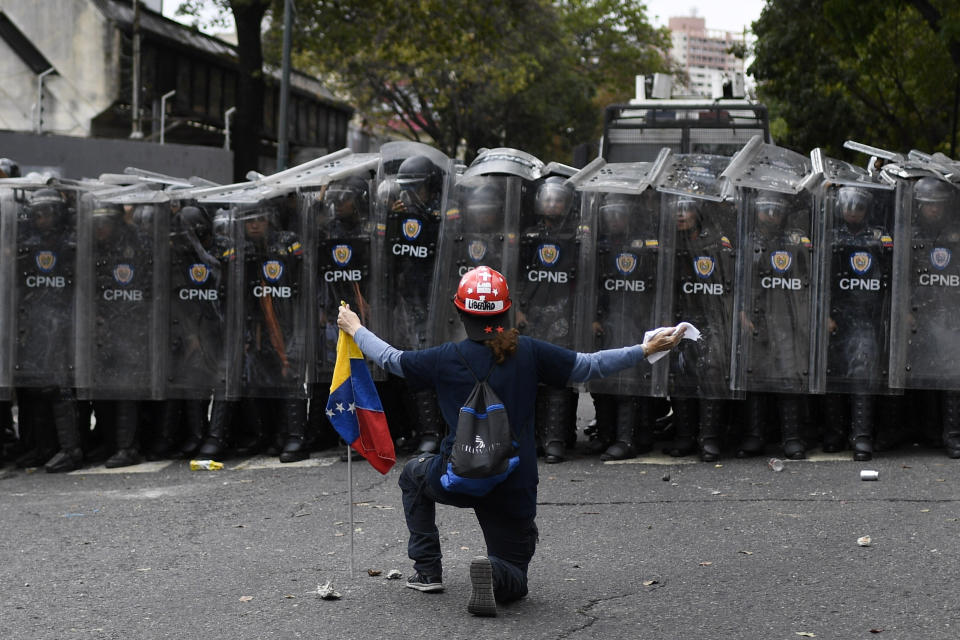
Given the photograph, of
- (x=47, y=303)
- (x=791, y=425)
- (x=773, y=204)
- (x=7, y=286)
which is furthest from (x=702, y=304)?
(x=7, y=286)

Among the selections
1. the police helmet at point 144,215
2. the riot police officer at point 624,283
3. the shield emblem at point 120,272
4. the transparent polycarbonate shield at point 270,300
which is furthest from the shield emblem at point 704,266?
the shield emblem at point 120,272

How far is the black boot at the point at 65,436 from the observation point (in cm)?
1022

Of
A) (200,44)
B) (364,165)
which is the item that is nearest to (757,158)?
(364,165)

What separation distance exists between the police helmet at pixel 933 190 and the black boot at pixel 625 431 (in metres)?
2.59

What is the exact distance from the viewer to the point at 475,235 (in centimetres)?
970

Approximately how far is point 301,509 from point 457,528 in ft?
3.99

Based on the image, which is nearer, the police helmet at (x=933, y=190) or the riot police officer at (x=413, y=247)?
the police helmet at (x=933, y=190)

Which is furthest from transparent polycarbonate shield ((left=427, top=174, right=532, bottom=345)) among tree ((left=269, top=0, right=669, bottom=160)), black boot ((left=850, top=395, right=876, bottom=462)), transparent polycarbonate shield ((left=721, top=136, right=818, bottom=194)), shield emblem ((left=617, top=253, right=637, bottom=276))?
tree ((left=269, top=0, right=669, bottom=160))

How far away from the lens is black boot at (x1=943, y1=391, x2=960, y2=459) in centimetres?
926

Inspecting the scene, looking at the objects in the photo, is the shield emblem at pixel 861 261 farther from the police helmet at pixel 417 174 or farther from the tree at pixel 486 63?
the tree at pixel 486 63

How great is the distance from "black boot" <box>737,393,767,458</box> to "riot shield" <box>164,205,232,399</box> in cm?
410

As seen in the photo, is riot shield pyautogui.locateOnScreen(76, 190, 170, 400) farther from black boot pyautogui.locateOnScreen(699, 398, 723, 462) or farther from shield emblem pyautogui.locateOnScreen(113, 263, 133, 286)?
black boot pyautogui.locateOnScreen(699, 398, 723, 462)

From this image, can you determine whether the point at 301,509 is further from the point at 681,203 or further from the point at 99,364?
the point at 681,203

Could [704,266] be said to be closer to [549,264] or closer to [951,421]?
[549,264]
